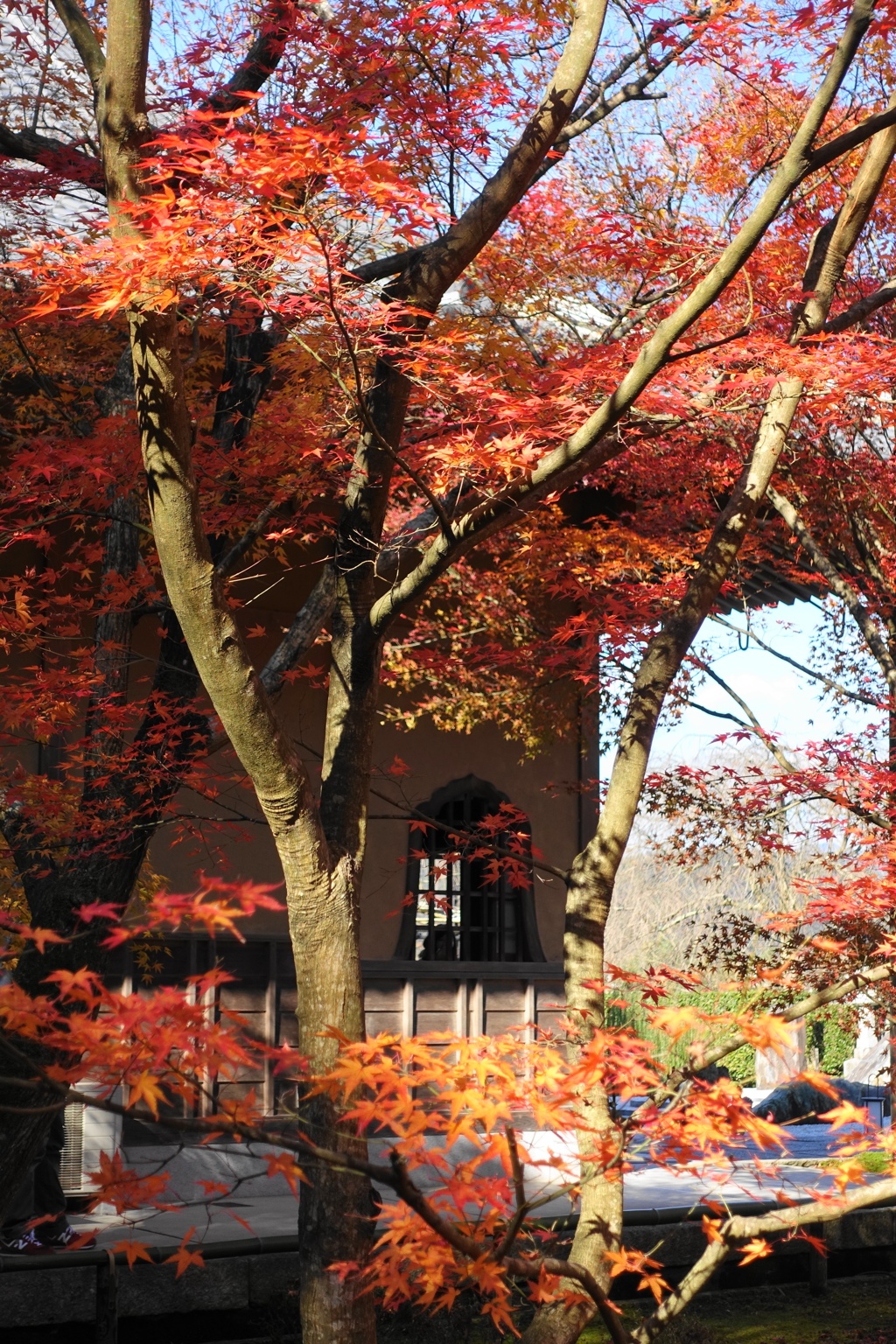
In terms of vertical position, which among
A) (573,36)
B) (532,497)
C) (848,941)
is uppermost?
(573,36)

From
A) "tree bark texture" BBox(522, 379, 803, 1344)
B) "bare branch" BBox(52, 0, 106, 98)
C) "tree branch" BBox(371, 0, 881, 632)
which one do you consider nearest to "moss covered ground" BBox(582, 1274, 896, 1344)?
"tree bark texture" BBox(522, 379, 803, 1344)

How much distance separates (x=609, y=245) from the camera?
23.0 ft

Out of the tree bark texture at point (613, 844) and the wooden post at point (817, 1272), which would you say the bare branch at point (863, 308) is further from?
the wooden post at point (817, 1272)

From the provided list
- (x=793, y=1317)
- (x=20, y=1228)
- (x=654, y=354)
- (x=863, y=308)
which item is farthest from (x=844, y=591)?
(x=20, y=1228)

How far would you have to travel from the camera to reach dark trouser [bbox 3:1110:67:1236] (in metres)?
6.40

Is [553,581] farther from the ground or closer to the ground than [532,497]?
farther from the ground

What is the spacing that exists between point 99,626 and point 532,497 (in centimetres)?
318

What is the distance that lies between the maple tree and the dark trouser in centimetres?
95

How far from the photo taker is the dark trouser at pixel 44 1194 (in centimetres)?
640

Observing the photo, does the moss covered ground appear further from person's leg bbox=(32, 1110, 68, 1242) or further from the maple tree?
person's leg bbox=(32, 1110, 68, 1242)

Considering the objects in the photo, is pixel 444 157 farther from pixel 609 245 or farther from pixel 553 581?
pixel 553 581

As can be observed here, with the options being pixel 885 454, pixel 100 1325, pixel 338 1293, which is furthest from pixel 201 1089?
pixel 885 454

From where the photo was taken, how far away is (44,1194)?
6746 millimetres

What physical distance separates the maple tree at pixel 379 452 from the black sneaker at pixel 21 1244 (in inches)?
40.0
